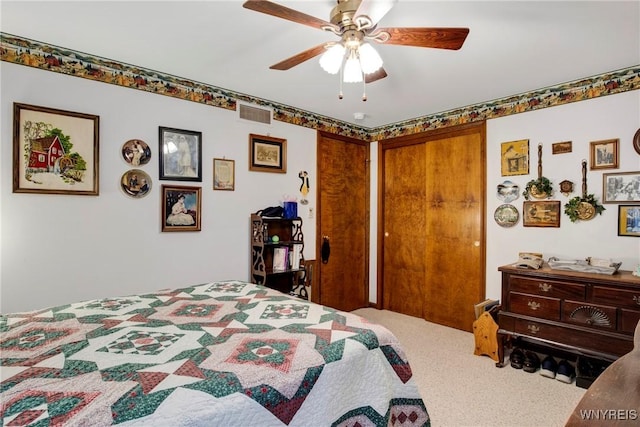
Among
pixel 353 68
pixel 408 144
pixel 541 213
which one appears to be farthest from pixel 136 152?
pixel 541 213

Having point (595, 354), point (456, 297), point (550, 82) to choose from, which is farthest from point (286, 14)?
point (456, 297)

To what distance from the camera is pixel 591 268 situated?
2.51 metres

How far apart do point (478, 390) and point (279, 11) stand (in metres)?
2.76

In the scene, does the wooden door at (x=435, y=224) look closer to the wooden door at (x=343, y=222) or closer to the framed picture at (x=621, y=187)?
the wooden door at (x=343, y=222)

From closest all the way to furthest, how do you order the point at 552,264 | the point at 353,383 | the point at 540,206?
the point at 353,383
the point at 552,264
the point at 540,206

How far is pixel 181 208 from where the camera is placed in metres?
2.82

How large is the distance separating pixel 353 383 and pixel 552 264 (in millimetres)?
2371

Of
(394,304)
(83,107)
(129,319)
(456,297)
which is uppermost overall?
(83,107)

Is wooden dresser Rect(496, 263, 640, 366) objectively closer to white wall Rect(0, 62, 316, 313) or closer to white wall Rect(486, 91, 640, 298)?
white wall Rect(486, 91, 640, 298)

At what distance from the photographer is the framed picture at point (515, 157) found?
3117 mm

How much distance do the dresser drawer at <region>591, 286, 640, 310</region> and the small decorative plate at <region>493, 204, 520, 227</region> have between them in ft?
3.18

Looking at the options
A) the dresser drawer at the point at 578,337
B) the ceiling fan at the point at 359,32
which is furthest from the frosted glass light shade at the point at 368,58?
the dresser drawer at the point at 578,337

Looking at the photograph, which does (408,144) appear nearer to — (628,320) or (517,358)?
(517,358)

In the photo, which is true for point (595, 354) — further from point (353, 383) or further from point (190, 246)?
point (190, 246)
